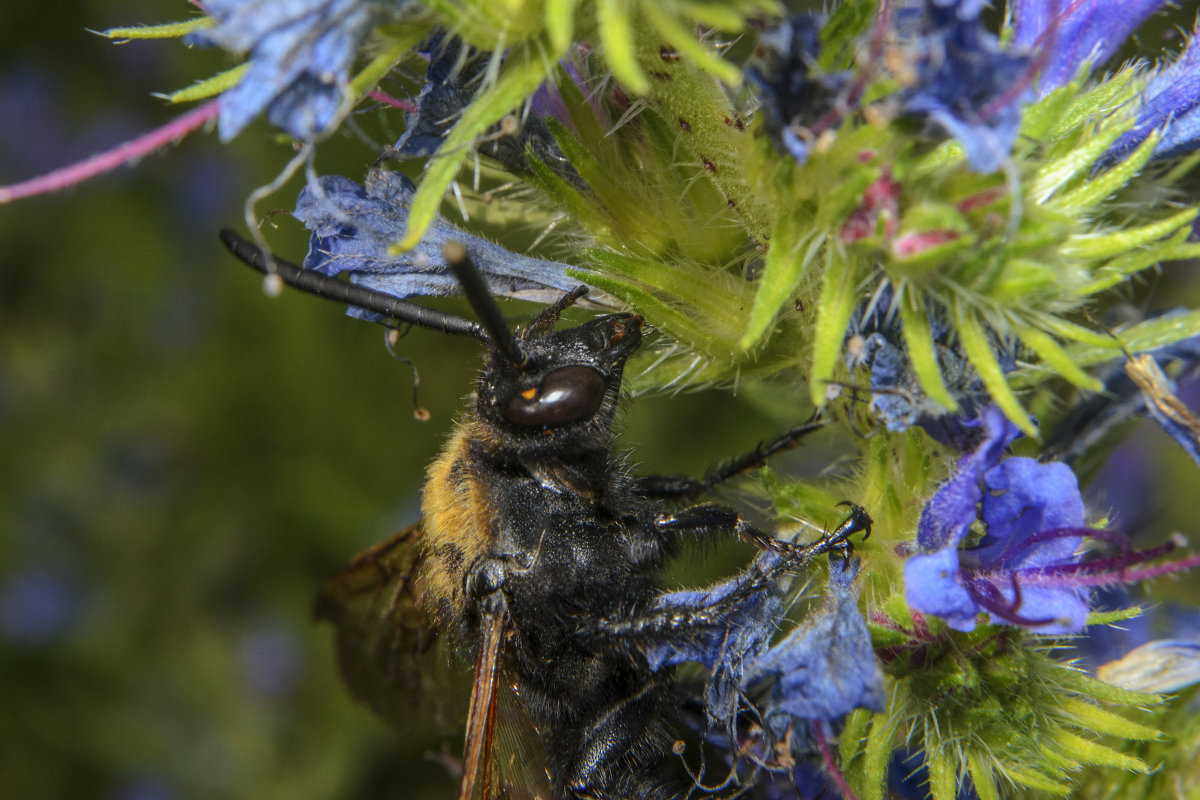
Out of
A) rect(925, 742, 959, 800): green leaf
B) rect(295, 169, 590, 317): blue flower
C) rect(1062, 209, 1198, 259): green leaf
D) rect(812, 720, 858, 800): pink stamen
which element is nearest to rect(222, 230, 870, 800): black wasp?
rect(295, 169, 590, 317): blue flower

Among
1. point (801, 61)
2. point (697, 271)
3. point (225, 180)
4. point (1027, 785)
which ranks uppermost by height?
point (801, 61)

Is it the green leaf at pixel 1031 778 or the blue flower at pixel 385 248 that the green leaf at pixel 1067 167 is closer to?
the blue flower at pixel 385 248

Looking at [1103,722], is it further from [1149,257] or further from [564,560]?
[564,560]

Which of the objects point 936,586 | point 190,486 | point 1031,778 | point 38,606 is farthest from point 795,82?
point 38,606

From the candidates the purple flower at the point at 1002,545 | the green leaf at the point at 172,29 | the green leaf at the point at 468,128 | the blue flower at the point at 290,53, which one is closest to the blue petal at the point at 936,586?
the purple flower at the point at 1002,545

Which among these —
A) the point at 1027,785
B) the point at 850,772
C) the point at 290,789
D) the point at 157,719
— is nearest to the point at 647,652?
the point at 850,772

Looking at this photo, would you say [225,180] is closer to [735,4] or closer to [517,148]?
[517,148]

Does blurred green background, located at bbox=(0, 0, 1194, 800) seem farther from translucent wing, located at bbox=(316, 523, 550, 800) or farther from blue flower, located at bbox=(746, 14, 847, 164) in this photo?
blue flower, located at bbox=(746, 14, 847, 164)
